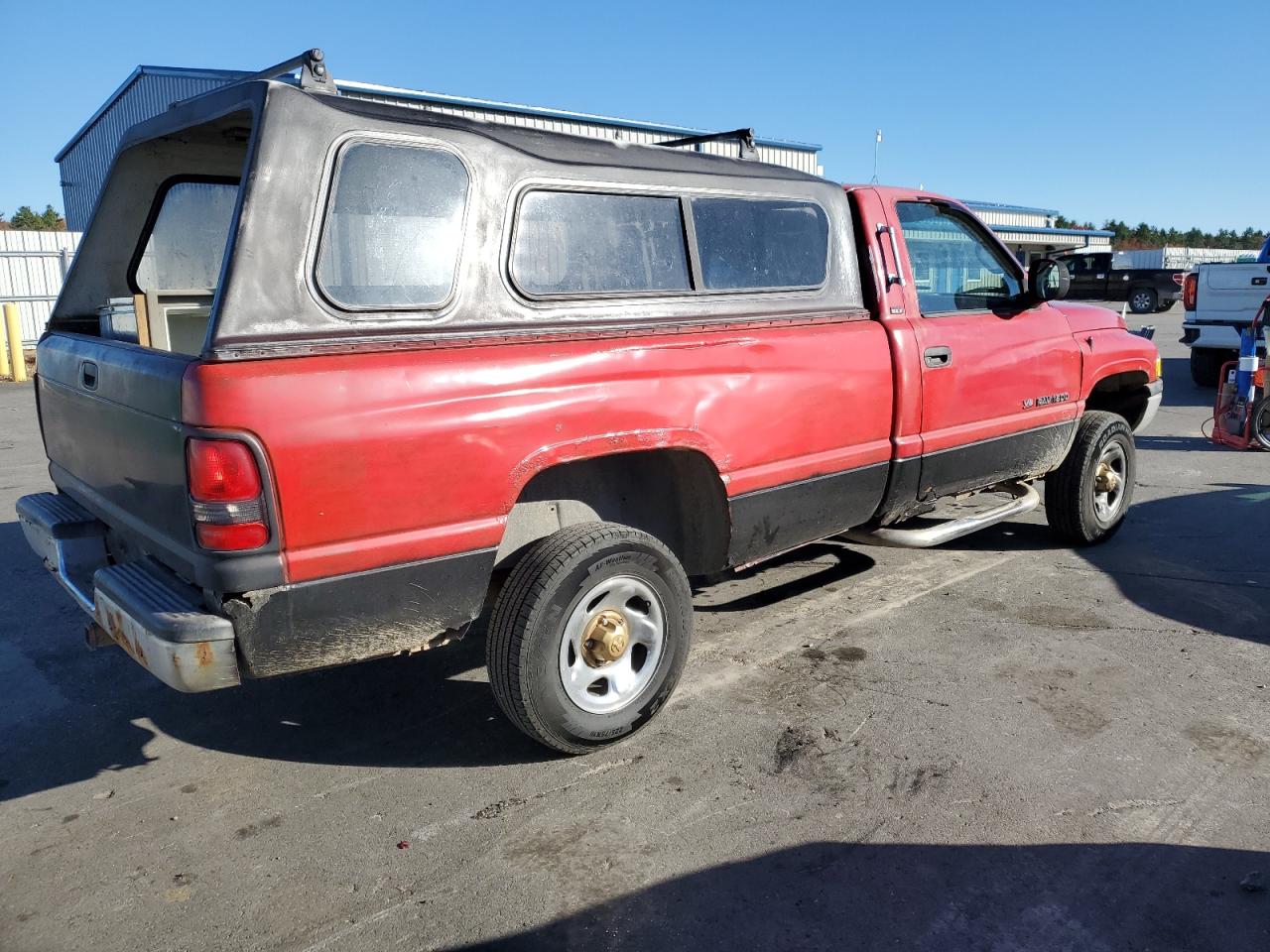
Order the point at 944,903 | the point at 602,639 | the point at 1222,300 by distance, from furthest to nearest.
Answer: the point at 1222,300
the point at 602,639
the point at 944,903

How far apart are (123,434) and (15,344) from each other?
1531cm

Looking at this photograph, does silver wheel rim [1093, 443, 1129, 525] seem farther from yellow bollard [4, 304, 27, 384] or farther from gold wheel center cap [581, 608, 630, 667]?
yellow bollard [4, 304, 27, 384]

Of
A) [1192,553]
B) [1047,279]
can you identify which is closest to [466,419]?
[1047,279]

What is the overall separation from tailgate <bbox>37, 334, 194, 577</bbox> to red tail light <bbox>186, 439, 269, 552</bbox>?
8 cm

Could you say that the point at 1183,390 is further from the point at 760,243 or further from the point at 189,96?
the point at 189,96

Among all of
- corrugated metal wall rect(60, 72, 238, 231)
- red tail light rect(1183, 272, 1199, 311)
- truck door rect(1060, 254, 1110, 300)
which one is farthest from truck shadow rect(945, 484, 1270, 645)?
truck door rect(1060, 254, 1110, 300)

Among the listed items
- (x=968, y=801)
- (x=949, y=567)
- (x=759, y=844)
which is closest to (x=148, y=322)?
(x=759, y=844)

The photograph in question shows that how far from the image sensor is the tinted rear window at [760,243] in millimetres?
3863

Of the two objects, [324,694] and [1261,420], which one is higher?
[1261,420]

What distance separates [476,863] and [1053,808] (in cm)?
176

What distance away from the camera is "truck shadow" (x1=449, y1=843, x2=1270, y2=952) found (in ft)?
8.10

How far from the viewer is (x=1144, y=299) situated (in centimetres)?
2859

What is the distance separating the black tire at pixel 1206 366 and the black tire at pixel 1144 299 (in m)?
17.4

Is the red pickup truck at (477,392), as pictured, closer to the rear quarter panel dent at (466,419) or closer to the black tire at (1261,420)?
the rear quarter panel dent at (466,419)
